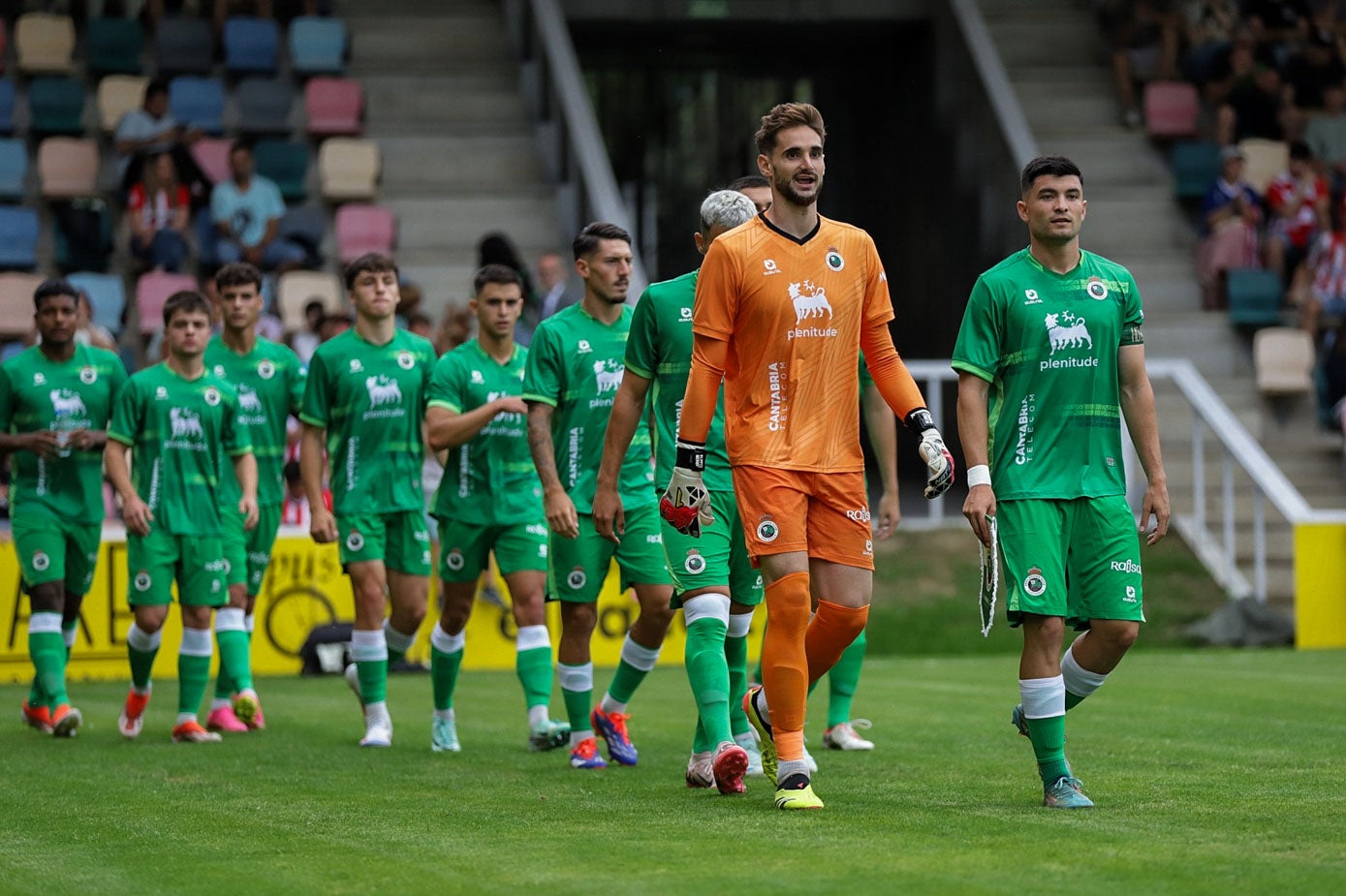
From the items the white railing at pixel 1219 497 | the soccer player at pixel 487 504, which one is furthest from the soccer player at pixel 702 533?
the white railing at pixel 1219 497

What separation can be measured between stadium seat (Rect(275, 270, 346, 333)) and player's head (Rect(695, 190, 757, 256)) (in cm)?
1258

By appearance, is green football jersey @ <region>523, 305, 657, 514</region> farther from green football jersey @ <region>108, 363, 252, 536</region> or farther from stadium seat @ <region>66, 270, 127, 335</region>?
stadium seat @ <region>66, 270, 127, 335</region>

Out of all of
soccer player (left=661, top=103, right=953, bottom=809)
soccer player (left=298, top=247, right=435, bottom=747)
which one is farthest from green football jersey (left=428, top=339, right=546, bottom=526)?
soccer player (left=661, top=103, right=953, bottom=809)

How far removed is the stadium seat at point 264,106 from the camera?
23594mm

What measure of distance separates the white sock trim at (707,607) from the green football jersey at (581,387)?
152cm

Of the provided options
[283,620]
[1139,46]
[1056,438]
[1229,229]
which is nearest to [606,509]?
[1056,438]

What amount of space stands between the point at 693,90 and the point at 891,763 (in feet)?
65.9

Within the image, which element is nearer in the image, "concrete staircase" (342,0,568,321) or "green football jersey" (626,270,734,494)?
"green football jersey" (626,270,734,494)

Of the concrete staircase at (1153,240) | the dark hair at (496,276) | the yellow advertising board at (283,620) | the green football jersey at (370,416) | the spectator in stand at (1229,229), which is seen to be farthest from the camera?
the spectator in stand at (1229,229)

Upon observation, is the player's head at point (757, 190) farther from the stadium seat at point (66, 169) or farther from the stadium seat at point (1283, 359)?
the stadium seat at point (66, 169)

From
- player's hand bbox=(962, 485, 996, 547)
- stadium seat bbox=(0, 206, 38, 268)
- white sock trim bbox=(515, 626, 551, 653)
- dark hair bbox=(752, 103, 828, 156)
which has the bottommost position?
white sock trim bbox=(515, 626, 551, 653)

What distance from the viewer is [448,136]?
2502cm

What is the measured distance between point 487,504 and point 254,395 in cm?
271

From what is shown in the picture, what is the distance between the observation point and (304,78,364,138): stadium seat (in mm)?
23875
